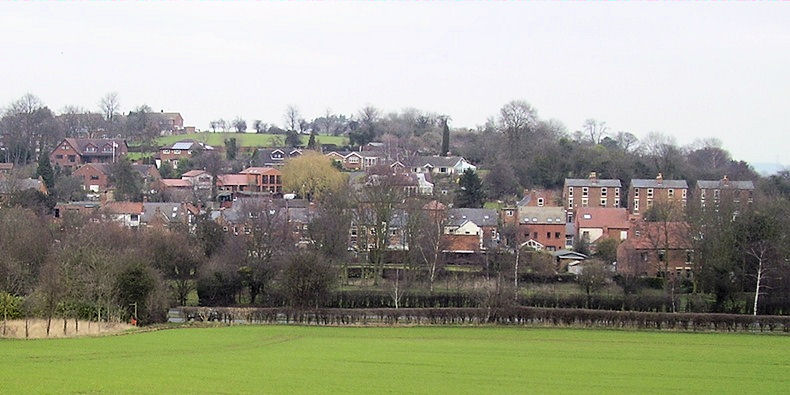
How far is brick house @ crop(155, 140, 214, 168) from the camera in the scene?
112 m

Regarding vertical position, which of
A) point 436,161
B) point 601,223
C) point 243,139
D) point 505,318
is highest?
point 243,139

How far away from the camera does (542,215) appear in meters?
72.6

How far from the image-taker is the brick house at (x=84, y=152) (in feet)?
359

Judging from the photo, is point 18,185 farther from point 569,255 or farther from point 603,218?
point 603,218

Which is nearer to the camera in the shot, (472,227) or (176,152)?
(472,227)

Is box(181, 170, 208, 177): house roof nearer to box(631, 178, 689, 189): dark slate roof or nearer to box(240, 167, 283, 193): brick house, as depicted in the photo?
box(240, 167, 283, 193): brick house

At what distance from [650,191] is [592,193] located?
17.8 ft

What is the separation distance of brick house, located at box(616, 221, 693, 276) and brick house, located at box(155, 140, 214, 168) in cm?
6622

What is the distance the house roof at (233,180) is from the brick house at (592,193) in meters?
33.7

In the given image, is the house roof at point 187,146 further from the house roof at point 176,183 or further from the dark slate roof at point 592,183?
the dark slate roof at point 592,183

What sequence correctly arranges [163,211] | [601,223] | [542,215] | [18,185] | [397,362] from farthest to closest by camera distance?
[163,211] < [18,185] < [601,223] < [542,215] < [397,362]

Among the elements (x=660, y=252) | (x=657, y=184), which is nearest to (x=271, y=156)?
(x=657, y=184)

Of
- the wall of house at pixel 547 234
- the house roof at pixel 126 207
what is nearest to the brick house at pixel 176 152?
the house roof at pixel 126 207

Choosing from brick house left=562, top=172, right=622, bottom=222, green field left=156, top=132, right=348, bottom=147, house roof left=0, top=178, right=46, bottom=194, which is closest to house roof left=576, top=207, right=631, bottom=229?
brick house left=562, top=172, right=622, bottom=222
